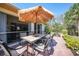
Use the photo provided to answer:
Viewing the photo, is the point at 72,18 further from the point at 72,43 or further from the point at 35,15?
the point at 35,15

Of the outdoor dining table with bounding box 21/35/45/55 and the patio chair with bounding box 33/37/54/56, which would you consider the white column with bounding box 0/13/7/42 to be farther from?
the patio chair with bounding box 33/37/54/56

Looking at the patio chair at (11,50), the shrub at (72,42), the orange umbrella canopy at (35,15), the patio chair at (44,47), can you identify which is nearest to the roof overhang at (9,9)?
the orange umbrella canopy at (35,15)

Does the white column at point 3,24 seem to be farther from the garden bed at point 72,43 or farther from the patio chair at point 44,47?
the garden bed at point 72,43

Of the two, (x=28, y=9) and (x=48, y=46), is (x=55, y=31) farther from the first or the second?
(x=28, y=9)

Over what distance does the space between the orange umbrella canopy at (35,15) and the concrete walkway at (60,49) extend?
518 millimetres

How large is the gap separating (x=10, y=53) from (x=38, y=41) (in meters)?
0.71

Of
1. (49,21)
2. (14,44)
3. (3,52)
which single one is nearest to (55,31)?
(49,21)

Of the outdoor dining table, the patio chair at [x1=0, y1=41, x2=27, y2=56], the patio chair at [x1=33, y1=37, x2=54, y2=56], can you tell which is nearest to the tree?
the patio chair at [x1=33, y1=37, x2=54, y2=56]

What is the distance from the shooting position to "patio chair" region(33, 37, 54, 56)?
457 centimetres

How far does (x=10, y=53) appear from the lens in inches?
174

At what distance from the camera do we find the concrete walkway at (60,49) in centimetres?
451

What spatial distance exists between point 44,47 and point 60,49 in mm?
374

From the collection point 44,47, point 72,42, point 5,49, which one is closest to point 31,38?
point 44,47

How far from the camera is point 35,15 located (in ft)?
15.3
